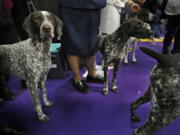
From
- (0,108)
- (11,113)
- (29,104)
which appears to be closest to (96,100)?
(29,104)

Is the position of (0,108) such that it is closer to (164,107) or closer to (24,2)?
(24,2)

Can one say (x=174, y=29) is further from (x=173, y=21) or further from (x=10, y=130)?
(x=10, y=130)

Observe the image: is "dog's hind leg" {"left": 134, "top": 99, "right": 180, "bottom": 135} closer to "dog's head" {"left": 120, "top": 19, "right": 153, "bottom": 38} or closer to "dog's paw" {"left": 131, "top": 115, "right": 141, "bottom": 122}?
"dog's paw" {"left": 131, "top": 115, "right": 141, "bottom": 122}

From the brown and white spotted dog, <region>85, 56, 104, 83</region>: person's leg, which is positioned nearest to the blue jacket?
the brown and white spotted dog

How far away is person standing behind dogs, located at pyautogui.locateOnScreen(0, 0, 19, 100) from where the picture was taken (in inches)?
85.7

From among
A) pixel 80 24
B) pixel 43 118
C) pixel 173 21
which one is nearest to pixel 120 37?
pixel 80 24

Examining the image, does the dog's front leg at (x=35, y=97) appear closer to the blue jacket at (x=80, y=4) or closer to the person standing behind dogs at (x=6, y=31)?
the person standing behind dogs at (x=6, y=31)

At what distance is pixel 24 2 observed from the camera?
2.61 m

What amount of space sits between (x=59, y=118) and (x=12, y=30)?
4.34 feet

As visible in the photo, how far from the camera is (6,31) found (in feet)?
7.85

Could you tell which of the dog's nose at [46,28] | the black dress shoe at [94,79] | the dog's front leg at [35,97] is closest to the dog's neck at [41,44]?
the dog's nose at [46,28]

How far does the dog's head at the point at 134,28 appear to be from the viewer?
2.16 metres

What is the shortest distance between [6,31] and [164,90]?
205 cm

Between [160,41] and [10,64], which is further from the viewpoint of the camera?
[160,41]
